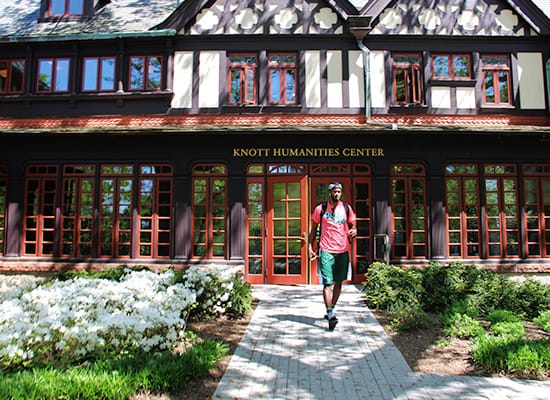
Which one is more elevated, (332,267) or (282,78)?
(282,78)

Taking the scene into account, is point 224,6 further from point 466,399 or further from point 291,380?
point 466,399

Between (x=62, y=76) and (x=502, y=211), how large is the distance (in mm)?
13026

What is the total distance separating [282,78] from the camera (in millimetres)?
10898

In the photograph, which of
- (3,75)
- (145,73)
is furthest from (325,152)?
(3,75)

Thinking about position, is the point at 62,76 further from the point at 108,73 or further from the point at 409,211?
the point at 409,211

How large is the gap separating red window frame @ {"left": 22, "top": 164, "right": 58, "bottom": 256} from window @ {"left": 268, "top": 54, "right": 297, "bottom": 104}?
6531 millimetres

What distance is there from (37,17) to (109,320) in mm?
12623

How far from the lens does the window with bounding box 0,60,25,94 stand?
11.3 metres

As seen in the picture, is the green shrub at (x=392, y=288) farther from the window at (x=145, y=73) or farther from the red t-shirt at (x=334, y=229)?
the window at (x=145, y=73)

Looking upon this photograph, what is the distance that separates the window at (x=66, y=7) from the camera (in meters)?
12.3

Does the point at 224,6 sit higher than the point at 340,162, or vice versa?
the point at 224,6

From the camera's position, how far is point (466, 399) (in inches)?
145

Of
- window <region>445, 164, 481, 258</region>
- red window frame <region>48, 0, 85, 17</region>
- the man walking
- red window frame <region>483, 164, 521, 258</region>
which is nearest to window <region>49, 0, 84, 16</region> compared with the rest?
red window frame <region>48, 0, 85, 17</region>

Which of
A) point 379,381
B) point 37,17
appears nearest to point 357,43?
point 379,381
